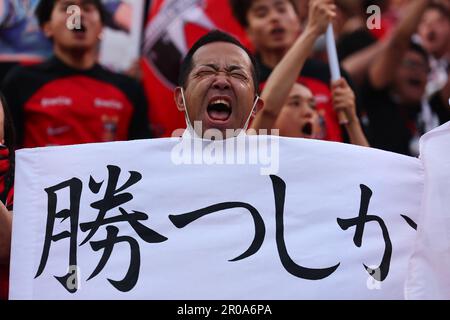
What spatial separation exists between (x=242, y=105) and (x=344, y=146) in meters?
0.41

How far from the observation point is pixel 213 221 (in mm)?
3648

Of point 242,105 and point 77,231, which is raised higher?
point 242,105

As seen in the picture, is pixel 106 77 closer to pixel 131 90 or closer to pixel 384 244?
pixel 131 90

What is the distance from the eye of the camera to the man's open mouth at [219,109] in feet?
13.0

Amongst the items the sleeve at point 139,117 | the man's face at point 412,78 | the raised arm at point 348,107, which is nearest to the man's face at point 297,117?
the raised arm at point 348,107

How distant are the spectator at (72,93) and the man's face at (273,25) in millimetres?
704

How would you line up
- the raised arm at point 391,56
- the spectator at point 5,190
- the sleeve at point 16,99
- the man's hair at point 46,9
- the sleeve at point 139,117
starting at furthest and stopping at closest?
the raised arm at point 391,56 → the man's hair at point 46,9 → the sleeve at point 139,117 → the sleeve at point 16,99 → the spectator at point 5,190

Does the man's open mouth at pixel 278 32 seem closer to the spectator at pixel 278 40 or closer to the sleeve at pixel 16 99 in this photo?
the spectator at pixel 278 40

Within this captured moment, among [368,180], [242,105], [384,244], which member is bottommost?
[384,244]

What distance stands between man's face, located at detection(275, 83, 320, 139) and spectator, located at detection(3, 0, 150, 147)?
1.03 m

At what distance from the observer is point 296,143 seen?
3805 millimetres

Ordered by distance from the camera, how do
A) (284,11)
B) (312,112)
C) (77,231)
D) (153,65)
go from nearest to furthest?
1. (77,231)
2. (312,112)
3. (284,11)
4. (153,65)
